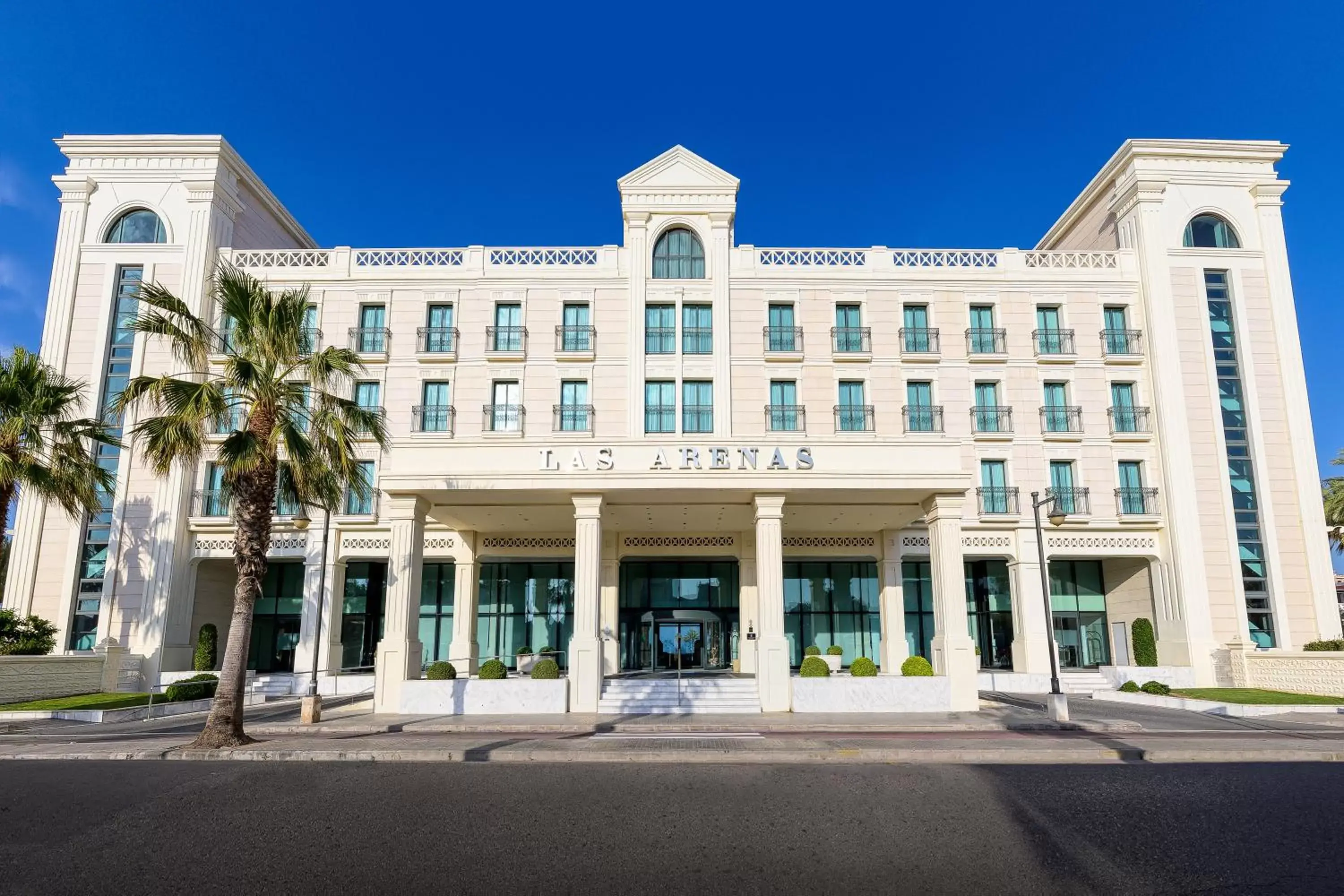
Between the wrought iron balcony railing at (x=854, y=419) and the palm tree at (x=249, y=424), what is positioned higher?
the wrought iron balcony railing at (x=854, y=419)

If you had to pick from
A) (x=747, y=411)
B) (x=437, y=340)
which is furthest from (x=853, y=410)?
(x=437, y=340)

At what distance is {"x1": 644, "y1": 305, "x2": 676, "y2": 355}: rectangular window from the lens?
3062 cm

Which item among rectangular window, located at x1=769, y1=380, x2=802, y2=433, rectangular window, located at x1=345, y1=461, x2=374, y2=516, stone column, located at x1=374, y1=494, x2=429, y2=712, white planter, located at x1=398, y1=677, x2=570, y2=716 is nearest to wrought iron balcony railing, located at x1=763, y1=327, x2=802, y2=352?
rectangular window, located at x1=769, y1=380, x2=802, y2=433

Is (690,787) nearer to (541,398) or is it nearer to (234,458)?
(234,458)

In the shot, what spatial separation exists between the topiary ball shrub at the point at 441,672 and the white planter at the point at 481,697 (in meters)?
0.24

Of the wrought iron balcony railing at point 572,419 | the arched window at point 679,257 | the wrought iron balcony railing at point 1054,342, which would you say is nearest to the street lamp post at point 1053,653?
the wrought iron balcony railing at point 1054,342

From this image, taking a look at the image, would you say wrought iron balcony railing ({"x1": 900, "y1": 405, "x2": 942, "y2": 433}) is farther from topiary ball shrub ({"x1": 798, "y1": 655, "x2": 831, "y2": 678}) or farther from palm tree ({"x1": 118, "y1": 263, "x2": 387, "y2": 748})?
palm tree ({"x1": 118, "y1": 263, "x2": 387, "y2": 748})

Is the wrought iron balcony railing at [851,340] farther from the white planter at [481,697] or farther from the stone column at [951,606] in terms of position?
the white planter at [481,697]

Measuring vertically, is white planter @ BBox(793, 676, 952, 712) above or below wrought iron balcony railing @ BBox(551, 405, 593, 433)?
below

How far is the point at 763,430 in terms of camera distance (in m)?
29.8

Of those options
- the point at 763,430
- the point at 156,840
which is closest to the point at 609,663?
the point at 763,430

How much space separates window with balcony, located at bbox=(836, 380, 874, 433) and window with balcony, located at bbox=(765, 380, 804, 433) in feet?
4.79

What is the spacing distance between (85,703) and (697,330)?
71.5ft

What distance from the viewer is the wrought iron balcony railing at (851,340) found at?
3062 centimetres
